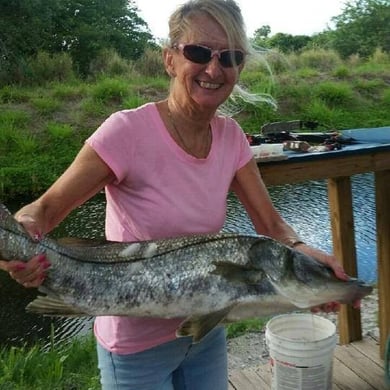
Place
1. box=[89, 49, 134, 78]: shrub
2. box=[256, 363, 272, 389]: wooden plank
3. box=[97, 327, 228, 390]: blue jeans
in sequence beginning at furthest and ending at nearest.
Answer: box=[89, 49, 134, 78]: shrub < box=[256, 363, 272, 389]: wooden plank < box=[97, 327, 228, 390]: blue jeans

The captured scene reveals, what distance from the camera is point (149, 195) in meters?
2.07

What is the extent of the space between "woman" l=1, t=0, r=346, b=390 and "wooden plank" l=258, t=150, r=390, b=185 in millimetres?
873

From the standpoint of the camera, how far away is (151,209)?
207cm

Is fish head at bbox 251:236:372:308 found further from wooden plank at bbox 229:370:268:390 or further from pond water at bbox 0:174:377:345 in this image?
pond water at bbox 0:174:377:345

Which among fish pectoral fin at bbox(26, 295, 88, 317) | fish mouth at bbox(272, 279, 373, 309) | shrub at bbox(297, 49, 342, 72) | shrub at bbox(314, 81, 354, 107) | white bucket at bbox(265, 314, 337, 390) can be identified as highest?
fish pectoral fin at bbox(26, 295, 88, 317)

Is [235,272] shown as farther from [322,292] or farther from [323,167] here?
[323,167]

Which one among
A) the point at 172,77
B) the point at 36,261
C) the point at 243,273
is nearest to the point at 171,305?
the point at 243,273

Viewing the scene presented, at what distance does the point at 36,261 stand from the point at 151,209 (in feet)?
1.33

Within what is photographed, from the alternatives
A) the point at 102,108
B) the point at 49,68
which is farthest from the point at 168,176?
the point at 49,68

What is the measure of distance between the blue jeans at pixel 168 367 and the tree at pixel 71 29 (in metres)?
17.3

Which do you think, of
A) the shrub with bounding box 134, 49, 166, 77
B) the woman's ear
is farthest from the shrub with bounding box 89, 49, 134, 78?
the woman's ear

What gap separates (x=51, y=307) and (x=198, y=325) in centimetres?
46

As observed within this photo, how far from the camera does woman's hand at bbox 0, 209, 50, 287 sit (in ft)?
6.06

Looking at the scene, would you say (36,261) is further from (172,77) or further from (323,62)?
(323,62)
